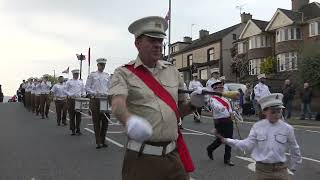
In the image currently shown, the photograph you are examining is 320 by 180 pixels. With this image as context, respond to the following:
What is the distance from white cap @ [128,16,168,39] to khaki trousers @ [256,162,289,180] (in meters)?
2.45

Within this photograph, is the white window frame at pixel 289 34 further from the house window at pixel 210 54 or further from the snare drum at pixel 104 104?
the snare drum at pixel 104 104

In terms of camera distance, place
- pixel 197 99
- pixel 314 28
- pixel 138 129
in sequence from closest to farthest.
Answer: pixel 138 129 → pixel 197 99 → pixel 314 28

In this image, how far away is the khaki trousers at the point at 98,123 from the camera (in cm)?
1296

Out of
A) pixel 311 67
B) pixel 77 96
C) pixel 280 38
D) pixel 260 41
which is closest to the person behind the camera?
pixel 77 96

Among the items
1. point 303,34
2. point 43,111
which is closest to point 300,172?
point 43,111

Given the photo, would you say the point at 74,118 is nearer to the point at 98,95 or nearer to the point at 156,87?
the point at 98,95

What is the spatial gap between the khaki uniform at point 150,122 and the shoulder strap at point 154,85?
1.1 inches

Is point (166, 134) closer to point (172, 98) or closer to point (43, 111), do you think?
point (172, 98)

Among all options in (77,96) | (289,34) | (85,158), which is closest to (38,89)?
(77,96)

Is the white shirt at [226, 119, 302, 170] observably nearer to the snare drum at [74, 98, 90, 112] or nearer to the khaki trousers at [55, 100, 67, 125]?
the snare drum at [74, 98, 90, 112]

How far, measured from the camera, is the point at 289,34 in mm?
55594

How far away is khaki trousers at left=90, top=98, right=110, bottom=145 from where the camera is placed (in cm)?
1296

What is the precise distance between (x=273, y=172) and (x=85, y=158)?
5.94 m

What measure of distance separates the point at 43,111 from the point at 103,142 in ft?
42.4
